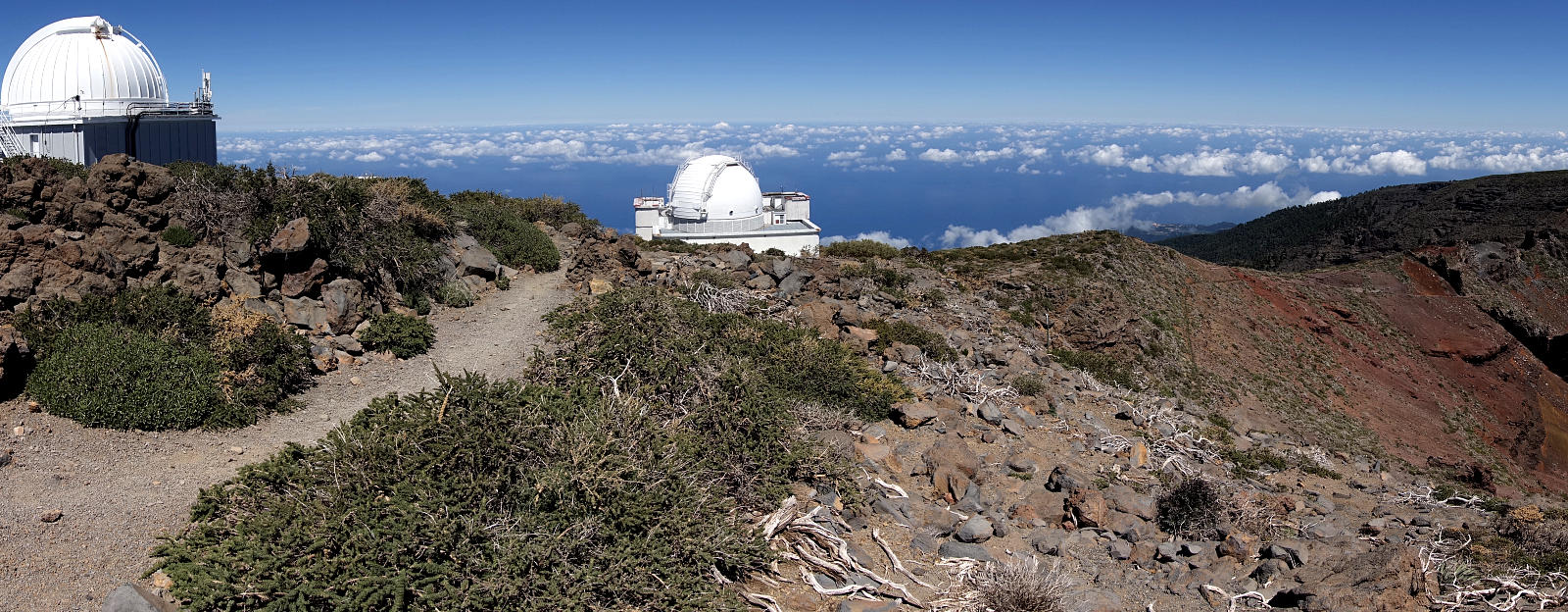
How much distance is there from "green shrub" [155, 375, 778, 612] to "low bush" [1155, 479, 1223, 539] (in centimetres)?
389

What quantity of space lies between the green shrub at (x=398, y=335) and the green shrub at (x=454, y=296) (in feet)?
5.25

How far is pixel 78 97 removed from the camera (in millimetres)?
16922

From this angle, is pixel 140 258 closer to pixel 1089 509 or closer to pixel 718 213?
pixel 1089 509

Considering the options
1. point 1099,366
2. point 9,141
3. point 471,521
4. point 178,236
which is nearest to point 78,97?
point 9,141

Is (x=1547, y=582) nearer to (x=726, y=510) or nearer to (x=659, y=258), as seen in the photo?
(x=726, y=510)

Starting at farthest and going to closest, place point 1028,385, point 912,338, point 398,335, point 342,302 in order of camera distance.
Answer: point 912,338 < point 1028,385 < point 342,302 < point 398,335

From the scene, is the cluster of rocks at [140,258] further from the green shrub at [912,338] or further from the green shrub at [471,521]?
the green shrub at [912,338]

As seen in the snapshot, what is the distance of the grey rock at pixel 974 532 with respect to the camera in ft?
20.5

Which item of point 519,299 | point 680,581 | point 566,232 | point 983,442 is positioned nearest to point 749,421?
point 680,581

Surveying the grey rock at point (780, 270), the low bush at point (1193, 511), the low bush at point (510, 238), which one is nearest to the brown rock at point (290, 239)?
the low bush at point (510, 238)

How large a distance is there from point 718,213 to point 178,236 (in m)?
23.0

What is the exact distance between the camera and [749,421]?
6.72m

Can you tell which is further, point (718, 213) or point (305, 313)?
point (718, 213)

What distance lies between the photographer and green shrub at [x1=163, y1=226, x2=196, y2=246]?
9523mm
